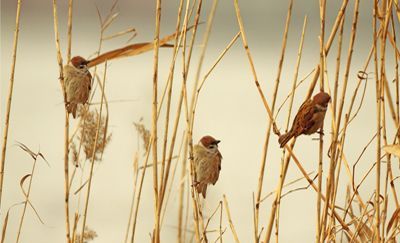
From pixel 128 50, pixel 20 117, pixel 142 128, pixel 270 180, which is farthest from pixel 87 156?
pixel 20 117

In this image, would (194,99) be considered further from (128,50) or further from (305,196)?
(305,196)

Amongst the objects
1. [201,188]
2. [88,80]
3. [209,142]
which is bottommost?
[201,188]

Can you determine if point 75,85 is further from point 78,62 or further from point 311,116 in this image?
point 311,116

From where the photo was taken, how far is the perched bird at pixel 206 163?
1.39 meters

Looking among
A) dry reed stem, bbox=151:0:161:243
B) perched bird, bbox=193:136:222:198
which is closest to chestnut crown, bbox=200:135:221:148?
perched bird, bbox=193:136:222:198

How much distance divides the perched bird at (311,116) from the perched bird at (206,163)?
0.78 feet

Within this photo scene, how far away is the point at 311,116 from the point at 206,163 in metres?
0.32

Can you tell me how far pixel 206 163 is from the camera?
4.74 ft

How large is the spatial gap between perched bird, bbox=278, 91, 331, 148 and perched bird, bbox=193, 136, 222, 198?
238 mm

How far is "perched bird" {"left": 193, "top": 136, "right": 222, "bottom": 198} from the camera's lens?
4.57 feet

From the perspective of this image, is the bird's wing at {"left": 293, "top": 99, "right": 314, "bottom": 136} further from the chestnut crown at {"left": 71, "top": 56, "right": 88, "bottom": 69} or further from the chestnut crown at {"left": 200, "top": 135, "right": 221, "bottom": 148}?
the chestnut crown at {"left": 71, "top": 56, "right": 88, "bottom": 69}

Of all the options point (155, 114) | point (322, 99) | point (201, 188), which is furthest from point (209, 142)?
point (322, 99)

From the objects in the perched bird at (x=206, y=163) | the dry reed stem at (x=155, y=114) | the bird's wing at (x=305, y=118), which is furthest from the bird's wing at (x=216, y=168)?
the bird's wing at (x=305, y=118)

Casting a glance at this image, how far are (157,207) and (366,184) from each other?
2399 millimetres
